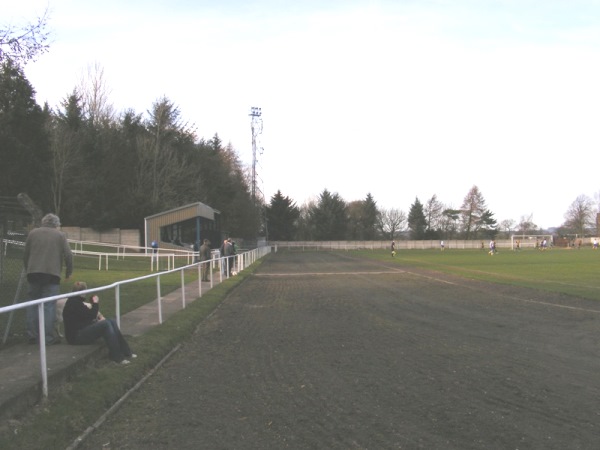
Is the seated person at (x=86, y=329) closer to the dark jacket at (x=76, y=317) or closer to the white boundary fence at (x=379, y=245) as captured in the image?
the dark jacket at (x=76, y=317)

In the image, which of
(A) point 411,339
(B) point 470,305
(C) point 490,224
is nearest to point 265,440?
(A) point 411,339

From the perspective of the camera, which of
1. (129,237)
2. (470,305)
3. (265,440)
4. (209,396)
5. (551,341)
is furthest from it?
(129,237)

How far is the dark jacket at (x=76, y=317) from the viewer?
671 cm

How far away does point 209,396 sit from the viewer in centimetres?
555

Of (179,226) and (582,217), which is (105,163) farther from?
(582,217)

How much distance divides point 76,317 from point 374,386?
3894mm

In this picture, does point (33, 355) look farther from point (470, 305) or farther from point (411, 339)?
point (470, 305)

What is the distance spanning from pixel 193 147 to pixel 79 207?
59.1ft

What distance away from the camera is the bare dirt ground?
4.33 meters

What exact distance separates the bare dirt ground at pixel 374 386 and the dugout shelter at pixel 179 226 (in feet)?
78.3

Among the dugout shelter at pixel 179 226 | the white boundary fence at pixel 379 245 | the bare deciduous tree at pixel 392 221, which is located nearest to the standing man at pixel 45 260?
the dugout shelter at pixel 179 226

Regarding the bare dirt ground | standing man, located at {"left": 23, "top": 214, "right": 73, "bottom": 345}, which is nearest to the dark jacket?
standing man, located at {"left": 23, "top": 214, "right": 73, "bottom": 345}

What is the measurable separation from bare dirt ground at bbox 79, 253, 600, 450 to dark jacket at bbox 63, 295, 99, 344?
1.19 m

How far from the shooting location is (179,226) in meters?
40.9
